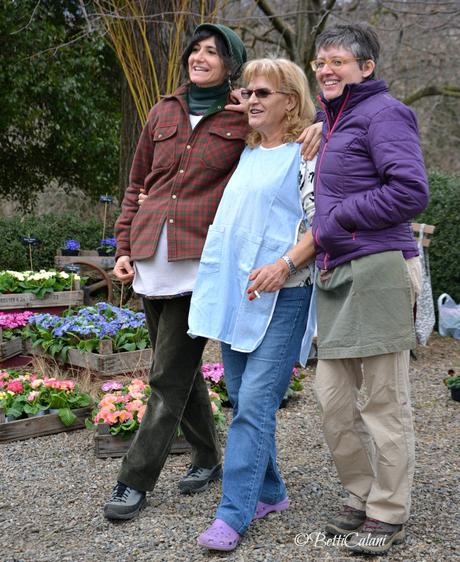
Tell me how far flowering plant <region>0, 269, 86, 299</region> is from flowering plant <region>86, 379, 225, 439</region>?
7.38 feet

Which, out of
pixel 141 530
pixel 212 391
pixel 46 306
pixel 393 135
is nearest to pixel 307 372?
pixel 212 391

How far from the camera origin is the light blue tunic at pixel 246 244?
9.48 feet

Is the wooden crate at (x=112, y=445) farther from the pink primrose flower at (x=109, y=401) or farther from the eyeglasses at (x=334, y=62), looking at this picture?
the eyeglasses at (x=334, y=62)

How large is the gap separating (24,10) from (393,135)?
28.7 ft

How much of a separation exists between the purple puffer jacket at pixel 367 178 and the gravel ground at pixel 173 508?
1072 millimetres

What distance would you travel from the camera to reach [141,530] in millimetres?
3164

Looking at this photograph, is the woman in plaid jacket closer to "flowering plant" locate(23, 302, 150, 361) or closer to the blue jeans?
the blue jeans

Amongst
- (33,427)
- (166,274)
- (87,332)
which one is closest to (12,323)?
(87,332)

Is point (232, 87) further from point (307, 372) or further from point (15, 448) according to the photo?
point (307, 372)

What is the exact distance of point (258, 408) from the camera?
9.43 feet

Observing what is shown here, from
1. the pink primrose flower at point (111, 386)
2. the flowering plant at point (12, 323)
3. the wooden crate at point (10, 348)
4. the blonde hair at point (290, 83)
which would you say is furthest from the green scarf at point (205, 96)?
the flowering plant at point (12, 323)

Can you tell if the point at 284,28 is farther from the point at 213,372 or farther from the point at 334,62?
the point at 334,62

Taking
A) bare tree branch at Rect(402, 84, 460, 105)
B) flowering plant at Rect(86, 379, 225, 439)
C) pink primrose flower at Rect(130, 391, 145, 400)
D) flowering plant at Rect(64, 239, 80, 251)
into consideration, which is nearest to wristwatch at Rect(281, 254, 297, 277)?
flowering plant at Rect(86, 379, 225, 439)

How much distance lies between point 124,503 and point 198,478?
1.40ft
